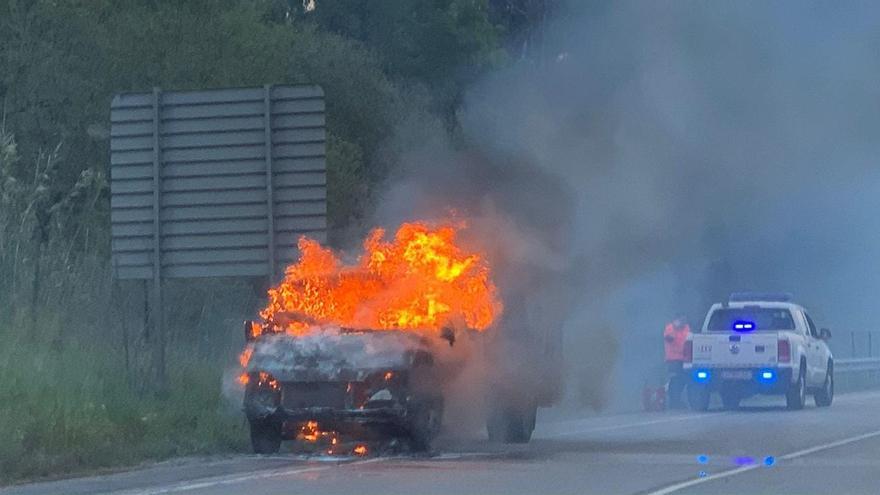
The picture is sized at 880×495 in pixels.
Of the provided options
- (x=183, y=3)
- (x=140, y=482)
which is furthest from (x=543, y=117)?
(x=140, y=482)

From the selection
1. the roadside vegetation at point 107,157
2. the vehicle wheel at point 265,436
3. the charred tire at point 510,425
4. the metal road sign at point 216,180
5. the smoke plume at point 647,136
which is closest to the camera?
the vehicle wheel at point 265,436

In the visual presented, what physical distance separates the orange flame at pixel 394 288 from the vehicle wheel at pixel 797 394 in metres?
11.8

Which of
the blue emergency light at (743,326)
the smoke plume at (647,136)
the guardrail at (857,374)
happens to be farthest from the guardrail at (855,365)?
the smoke plume at (647,136)

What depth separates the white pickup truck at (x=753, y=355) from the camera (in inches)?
1188

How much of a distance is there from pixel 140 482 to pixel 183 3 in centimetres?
1860

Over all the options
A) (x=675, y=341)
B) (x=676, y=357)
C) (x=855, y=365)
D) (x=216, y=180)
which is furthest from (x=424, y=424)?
(x=855, y=365)

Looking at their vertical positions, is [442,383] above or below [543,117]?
below

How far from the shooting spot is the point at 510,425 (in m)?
20.6

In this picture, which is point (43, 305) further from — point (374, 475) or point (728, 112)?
point (728, 112)

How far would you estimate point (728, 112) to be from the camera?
27531 millimetres

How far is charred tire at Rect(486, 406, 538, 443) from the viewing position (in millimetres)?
20438

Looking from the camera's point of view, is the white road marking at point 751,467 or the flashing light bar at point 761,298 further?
the flashing light bar at point 761,298

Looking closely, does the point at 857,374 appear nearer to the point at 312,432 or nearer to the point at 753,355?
the point at 753,355

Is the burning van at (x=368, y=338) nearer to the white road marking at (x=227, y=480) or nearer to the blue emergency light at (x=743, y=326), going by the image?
the white road marking at (x=227, y=480)
